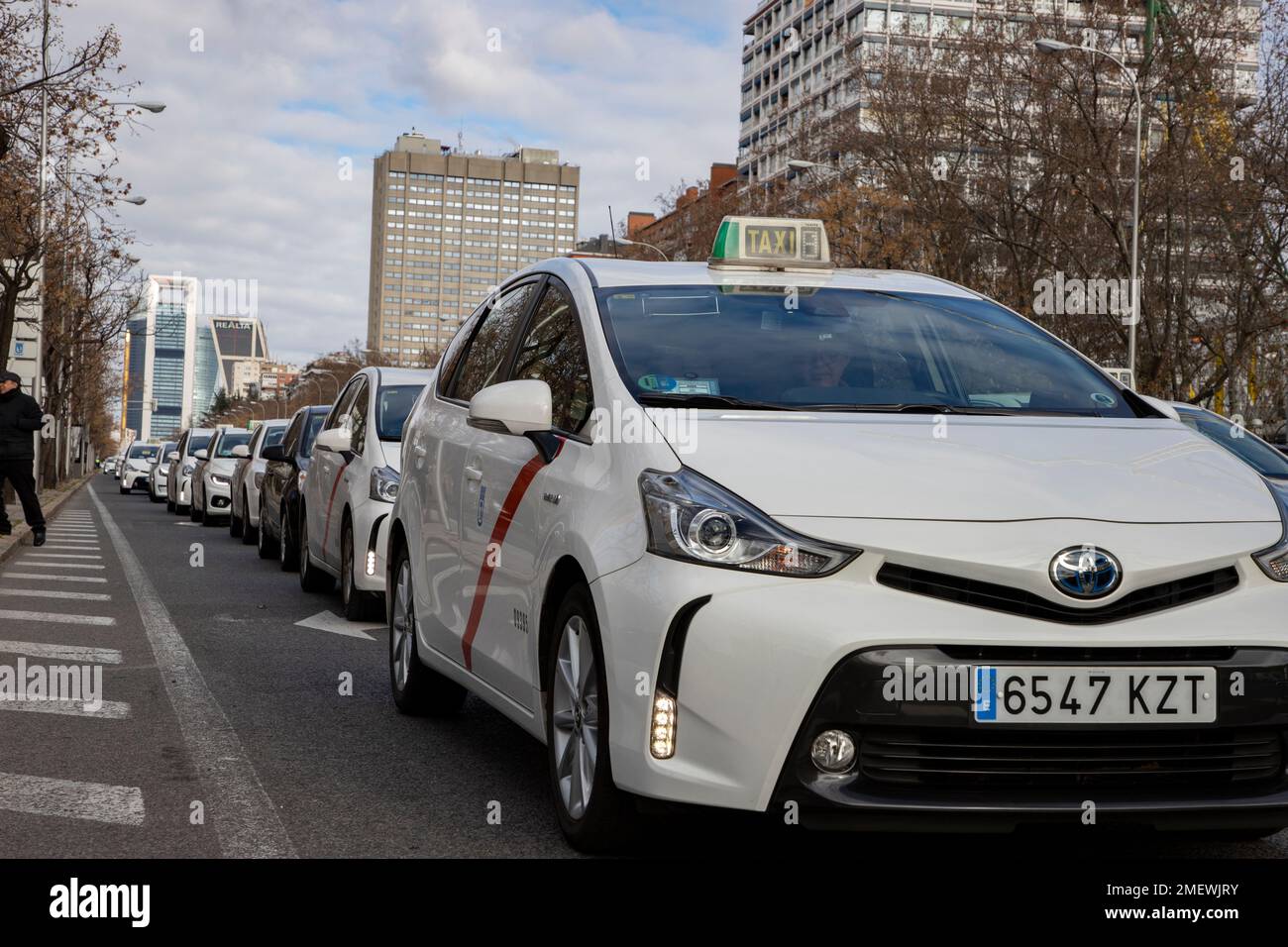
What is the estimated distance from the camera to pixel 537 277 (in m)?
5.95

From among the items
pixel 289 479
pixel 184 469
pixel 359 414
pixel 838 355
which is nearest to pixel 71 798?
pixel 838 355

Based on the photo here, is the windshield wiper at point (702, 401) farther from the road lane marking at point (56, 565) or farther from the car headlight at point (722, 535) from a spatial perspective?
the road lane marking at point (56, 565)

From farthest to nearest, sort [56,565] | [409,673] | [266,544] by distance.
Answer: [266,544], [56,565], [409,673]

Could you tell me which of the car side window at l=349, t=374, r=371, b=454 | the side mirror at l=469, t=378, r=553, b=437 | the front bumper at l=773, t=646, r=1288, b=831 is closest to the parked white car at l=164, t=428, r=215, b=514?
the car side window at l=349, t=374, r=371, b=454

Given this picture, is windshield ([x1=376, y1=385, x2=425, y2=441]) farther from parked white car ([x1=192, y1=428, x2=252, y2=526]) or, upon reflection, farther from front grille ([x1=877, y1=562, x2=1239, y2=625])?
parked white car ([x1=192, y1=428, x2=252, y2=526])

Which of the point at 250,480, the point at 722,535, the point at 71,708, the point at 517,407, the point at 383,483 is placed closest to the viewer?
the point at 722,535

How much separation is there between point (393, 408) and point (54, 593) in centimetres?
325

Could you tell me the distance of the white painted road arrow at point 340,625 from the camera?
1003cm

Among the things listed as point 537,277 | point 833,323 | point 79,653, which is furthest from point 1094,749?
point 79,653

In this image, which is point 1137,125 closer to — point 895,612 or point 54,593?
point 54,593

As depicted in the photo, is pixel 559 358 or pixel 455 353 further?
pixel 455 353

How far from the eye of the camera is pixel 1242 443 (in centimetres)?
1323
